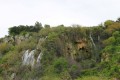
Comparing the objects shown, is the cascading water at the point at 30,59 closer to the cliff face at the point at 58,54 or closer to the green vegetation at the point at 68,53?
the cliff face at the point at 58,54

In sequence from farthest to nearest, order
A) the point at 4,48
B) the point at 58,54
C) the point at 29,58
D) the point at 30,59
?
the point at 4,48
the point at 58,54
the point at 29,58
the point at 30,59

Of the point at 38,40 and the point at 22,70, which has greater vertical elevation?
the point at 38,40

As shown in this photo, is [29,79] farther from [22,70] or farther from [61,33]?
[61,33]

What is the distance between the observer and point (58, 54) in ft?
160

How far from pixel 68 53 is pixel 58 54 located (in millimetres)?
1312

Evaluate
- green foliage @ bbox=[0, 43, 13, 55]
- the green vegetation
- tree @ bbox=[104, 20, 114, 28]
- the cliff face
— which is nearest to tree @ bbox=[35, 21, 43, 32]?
the green vegetation

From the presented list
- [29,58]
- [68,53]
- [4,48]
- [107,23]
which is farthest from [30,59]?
[107,23]

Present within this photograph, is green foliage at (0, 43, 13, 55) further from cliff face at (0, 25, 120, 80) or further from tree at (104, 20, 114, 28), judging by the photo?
tree at (104, 20, 114, 28)

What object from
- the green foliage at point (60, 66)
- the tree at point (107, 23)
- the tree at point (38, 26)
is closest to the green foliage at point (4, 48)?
the tree at point (38, 26)

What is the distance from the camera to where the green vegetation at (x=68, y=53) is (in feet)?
148

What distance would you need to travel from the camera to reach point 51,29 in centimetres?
5197

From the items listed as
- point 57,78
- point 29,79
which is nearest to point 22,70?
point 29,79

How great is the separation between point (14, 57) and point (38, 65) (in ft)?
13.5

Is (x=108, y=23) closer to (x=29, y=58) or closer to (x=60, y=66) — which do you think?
(x=60, y=66)
